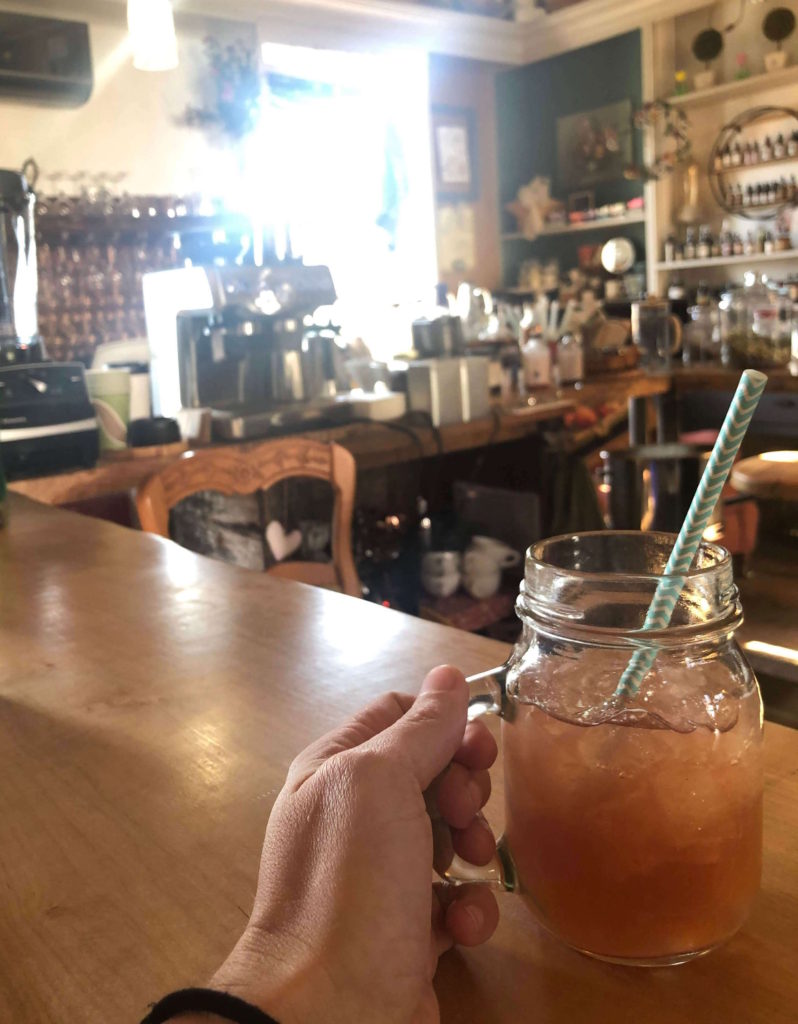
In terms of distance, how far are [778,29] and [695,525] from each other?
4893mm

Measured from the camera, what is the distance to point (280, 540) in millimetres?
2402

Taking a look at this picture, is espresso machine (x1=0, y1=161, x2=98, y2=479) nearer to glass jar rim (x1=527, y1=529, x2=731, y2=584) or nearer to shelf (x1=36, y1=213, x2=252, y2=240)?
glass jar rim (x1=527, y1=529, x2=731, y2=584)

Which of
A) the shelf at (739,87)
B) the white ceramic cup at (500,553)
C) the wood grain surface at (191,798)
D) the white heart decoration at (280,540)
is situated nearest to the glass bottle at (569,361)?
the white ceramic cup at (500,553)

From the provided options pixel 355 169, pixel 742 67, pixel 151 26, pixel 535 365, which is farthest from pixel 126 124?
pixel 742 67

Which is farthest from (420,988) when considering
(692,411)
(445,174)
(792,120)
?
(445,174)

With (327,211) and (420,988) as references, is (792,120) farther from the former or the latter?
(420,988)

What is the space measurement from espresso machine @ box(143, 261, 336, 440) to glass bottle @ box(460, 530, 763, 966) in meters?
2.03

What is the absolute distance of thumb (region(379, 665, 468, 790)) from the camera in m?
0.43

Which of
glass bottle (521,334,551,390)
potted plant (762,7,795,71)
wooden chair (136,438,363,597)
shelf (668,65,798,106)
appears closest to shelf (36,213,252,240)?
glass bottle (521,334,551,390)

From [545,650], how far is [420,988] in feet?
0.52

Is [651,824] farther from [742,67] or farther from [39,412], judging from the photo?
[742,67]

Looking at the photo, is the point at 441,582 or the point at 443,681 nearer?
the point at 443,681

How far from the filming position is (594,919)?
43 cm

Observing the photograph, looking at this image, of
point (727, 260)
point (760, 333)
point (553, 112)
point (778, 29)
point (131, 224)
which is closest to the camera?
point (760, 333)
